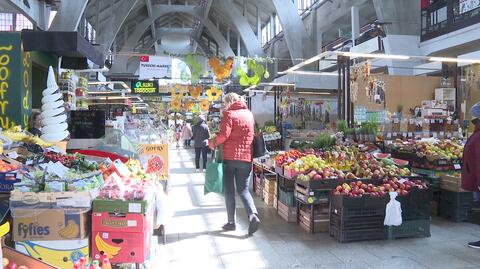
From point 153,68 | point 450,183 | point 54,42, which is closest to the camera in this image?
point 54,42

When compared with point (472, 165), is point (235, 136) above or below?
above

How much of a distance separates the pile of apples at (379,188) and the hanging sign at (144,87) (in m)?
14.2

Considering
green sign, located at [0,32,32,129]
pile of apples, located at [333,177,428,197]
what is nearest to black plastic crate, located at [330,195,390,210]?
pile of apples, located at [333,177,428,197]

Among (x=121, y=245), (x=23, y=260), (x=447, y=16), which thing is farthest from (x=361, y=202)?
(x=447, y=16)

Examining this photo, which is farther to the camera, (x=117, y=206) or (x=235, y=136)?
(x=235, y=136)

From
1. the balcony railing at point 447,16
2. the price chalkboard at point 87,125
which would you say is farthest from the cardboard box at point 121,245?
the balcony railing at point 447,16

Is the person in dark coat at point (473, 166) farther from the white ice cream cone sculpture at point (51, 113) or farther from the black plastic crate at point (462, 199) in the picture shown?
the white ice cream cone sculpture at point (51, 113)

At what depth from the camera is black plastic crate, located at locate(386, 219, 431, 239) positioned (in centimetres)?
482

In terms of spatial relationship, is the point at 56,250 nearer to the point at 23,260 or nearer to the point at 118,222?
the point at 118,222

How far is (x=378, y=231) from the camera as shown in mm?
4801

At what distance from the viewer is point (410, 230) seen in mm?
4902

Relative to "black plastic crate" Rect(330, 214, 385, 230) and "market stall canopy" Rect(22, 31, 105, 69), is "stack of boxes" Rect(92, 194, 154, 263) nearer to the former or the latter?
"black plastic crate" Rect(330, 214, 385, 230)

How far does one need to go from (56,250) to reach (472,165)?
405cm

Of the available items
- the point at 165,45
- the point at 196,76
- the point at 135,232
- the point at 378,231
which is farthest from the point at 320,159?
the point at 165,45
